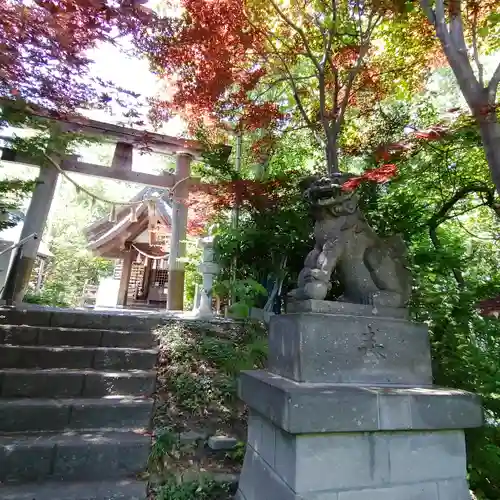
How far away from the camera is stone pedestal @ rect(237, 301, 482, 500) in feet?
6.06

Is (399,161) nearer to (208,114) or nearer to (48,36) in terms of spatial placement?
(208,114)

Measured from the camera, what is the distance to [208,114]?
657cm

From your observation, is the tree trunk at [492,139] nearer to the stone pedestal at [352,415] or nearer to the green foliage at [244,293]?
the stone pedestal at [352,415]

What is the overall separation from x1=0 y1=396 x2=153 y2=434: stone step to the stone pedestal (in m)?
1.26

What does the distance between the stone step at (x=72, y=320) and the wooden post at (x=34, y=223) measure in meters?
2.70

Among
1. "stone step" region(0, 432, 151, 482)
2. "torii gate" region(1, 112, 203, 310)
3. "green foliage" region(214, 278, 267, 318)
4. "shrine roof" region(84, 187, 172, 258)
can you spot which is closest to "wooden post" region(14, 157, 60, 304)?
"torii gate" region(1, 112, 203, 310)

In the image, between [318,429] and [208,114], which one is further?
[208,114]

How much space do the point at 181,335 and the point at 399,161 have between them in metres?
3.74

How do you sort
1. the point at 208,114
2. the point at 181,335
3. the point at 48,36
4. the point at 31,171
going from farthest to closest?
the point at 31,171
the point at 208,114
the point at 181,335
the point at 48,36

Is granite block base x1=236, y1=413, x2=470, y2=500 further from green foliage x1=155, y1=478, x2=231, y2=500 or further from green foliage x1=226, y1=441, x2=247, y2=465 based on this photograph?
green foliage x1=226, y1=441, x2=247, y2=465

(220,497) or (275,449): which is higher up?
(275,449)

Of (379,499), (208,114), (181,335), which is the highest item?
(208,114)

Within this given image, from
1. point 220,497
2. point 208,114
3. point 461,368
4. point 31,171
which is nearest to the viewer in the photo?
point 220,497

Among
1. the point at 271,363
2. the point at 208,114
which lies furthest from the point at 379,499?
the point at 208,114
